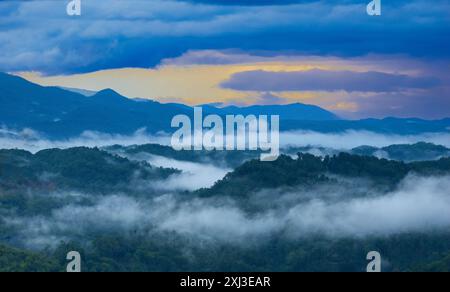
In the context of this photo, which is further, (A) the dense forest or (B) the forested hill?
(B) the forested hill

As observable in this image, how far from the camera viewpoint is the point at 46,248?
326ft

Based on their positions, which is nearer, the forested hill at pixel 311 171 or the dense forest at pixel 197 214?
the dense forest at pixel 197 214

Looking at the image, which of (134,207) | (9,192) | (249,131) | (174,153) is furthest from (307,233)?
(174,153)

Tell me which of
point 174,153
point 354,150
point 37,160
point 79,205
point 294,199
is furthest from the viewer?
point 174,153

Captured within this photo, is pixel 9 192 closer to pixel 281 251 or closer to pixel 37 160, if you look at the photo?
pixel 37 160

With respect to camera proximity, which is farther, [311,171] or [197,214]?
[311,171]

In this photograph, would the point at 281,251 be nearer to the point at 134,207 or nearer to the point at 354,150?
the point at 134,207

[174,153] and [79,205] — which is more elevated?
[174,153]

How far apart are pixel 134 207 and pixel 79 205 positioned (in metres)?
7.68

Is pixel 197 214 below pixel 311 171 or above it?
below
